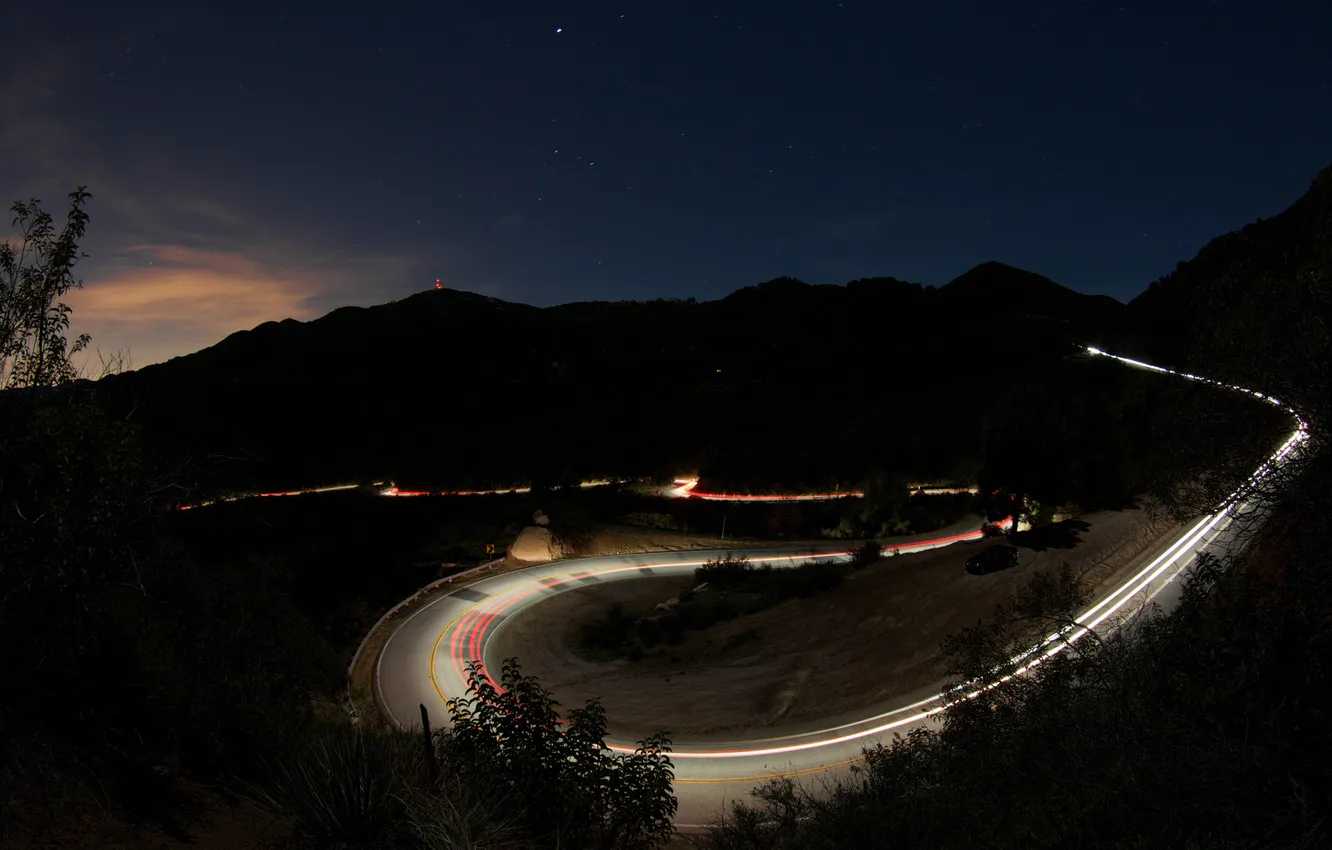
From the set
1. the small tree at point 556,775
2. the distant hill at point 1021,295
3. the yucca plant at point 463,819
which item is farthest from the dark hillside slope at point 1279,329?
the distant hill at point 1021,295

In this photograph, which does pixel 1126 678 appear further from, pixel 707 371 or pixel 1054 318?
pixel 1054 318

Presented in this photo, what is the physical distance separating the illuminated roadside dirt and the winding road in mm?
856

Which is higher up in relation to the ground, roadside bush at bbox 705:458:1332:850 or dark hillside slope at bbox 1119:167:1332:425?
dark hillside slope at bbox 1119:167:1332:425

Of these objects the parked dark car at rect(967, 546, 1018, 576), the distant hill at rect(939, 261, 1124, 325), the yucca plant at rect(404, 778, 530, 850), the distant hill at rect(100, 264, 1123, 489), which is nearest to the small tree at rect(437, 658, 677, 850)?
the yucca plant at rect(404, 778, 530, 850)

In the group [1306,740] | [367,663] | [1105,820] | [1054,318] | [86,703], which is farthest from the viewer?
[1054,318]

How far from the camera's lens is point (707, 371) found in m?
122

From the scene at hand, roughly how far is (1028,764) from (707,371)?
11355 cm

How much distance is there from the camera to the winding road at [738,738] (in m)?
15.9

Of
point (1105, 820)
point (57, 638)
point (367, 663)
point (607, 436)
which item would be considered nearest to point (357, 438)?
point (607, 436)

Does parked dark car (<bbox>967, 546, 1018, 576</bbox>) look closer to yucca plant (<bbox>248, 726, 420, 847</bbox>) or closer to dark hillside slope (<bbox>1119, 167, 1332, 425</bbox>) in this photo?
dark hillside slope (<bbox>1119, 167, 1332, 425</bbox>)

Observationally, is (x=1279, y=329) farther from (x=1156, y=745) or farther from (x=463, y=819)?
(x=463, y=819)

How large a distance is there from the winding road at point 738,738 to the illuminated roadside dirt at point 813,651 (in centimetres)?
86

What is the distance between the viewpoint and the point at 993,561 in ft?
77.4

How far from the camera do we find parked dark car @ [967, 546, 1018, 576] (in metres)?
23.4
